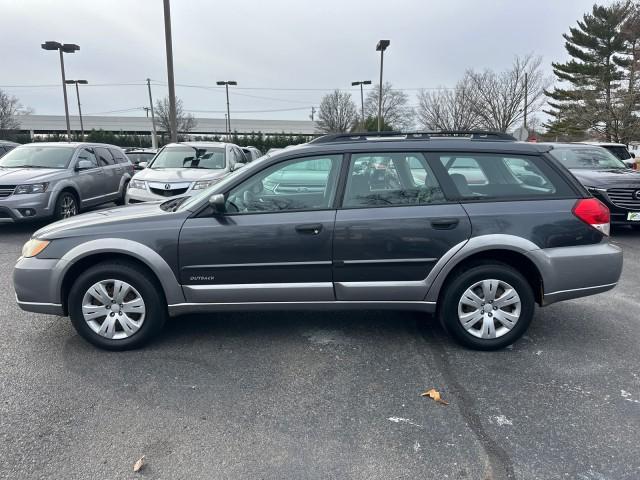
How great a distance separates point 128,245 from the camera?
11.8 feet

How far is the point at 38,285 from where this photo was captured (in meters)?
3.64

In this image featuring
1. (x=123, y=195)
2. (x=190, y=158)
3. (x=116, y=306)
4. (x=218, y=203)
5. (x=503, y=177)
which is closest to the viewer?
(x=218, y=203)

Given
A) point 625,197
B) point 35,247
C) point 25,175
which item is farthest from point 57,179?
point 625,197

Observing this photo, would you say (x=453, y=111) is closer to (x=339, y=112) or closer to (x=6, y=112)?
(x=339, y=112)

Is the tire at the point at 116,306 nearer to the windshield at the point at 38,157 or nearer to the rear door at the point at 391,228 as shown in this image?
the rear door at the point at 391,228

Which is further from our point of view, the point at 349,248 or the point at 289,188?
the point at 289,188

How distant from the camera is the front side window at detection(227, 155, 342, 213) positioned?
369cm

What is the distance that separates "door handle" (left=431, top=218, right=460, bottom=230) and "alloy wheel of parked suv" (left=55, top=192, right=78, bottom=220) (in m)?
7.17

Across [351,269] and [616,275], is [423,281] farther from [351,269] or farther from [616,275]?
[616,275]

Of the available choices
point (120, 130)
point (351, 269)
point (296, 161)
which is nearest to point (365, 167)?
point (296, 161)

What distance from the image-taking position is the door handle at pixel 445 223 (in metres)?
3.59

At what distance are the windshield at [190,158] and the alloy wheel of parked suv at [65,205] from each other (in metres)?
1.62

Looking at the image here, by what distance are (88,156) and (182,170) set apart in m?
2.25

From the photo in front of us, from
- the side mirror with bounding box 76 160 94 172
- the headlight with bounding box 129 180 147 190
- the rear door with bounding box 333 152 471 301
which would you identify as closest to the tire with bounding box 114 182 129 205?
the side mirror with bounding box 76 160 94 172
